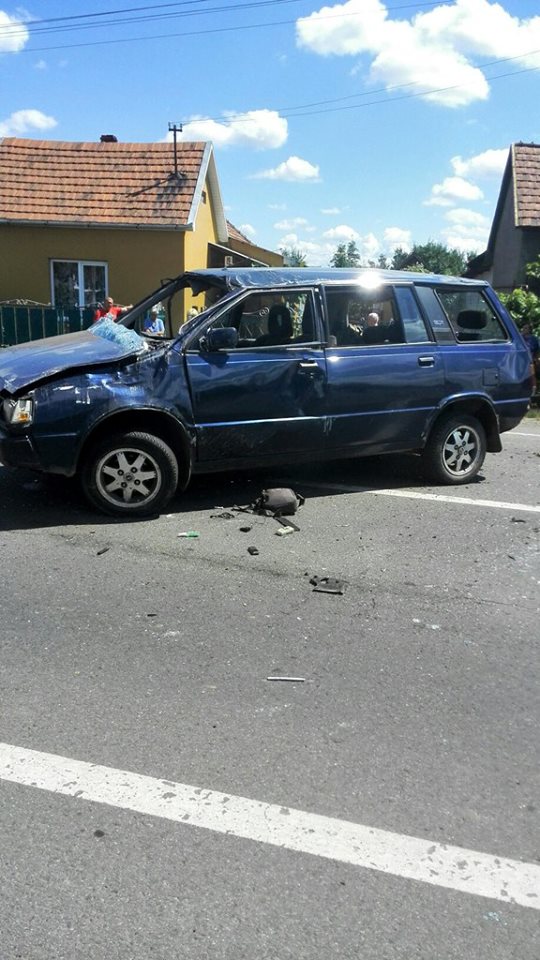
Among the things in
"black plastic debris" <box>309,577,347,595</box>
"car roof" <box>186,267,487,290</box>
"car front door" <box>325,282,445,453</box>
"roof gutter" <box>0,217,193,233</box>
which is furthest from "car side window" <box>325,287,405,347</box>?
"roof gutter" <box>0,217,193,233</box>

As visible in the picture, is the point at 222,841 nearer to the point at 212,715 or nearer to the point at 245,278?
the point at 212,715

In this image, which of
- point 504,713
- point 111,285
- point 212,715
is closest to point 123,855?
point 212,715

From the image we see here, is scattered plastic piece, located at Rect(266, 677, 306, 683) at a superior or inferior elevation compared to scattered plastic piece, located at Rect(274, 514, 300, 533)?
inferior

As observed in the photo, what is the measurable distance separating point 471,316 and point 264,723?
5151mm

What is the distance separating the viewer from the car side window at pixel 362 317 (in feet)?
20.9

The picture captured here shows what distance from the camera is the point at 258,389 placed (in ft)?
19.6

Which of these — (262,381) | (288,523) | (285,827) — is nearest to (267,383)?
(262,381)

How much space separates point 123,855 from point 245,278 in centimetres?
486

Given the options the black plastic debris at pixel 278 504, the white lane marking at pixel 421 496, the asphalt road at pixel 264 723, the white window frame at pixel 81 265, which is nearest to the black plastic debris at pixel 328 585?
the asphalt road at pixel 264 723

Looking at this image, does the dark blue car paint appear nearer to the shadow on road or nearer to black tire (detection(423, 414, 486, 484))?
black tire (detection(423, 414, 486, 484))

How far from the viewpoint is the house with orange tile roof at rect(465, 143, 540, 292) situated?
21.6m

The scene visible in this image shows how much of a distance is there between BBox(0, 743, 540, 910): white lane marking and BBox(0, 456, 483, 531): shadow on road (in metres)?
3.08

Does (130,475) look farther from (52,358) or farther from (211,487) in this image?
(211,487)

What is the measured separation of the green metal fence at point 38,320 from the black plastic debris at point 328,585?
1210cm
